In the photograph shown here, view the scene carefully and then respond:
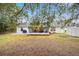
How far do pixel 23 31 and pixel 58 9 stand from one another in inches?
15.9

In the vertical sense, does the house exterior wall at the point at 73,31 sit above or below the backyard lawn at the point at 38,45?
above

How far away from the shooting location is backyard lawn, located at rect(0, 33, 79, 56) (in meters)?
2.02

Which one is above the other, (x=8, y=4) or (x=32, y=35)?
(x=8, y=4)

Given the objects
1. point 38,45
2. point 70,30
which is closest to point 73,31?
point 70,30

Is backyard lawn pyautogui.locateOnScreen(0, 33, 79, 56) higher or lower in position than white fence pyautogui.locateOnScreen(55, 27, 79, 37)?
lower

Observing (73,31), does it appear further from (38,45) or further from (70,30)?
(38,45)

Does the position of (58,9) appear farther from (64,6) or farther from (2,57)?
(2,57)

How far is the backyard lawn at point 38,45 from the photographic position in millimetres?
2021

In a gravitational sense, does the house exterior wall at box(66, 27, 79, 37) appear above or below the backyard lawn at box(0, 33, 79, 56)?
above

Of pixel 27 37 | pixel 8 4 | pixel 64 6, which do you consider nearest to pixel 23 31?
pixel 27 37

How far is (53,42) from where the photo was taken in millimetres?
2039

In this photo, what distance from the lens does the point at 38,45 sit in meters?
2.04

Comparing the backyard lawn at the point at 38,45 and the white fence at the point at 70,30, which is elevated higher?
the white fence at the point at 70,30

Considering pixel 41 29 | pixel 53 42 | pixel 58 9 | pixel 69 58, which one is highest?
pixel 58 9
